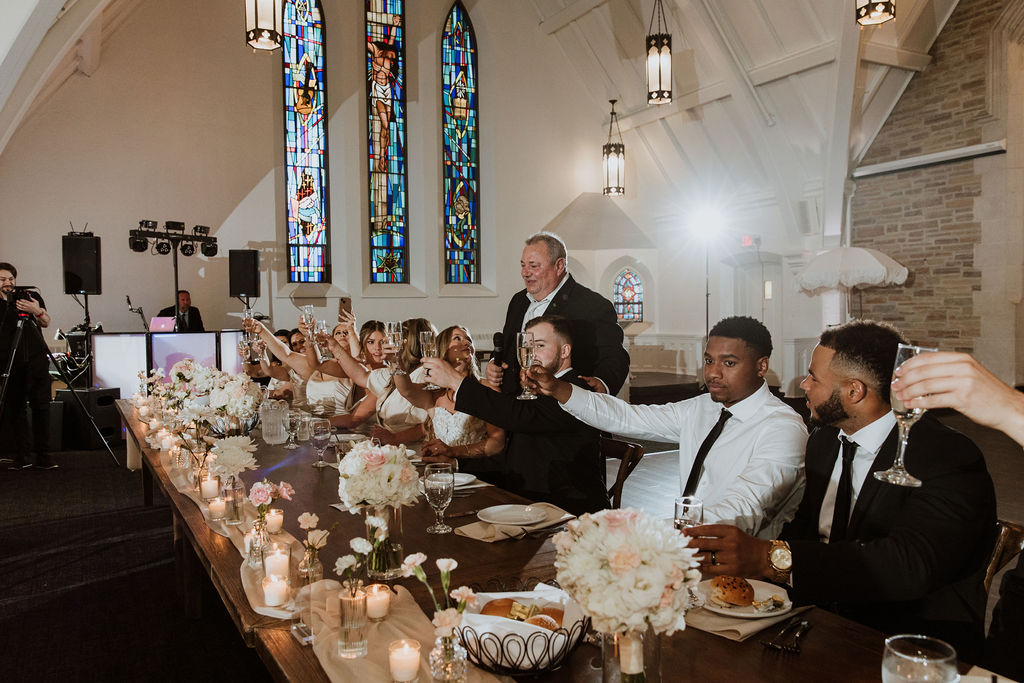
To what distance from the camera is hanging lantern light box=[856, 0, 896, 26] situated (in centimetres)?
574

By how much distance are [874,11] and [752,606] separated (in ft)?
19.4

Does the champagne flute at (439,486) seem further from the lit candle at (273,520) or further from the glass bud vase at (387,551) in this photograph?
the lit candle at (273,520)

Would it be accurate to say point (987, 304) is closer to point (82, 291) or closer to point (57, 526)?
point (57, 526)

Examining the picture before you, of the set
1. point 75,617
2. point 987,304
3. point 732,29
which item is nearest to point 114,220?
point 75,617

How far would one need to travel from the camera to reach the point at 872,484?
1.74 meters

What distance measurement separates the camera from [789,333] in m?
10.3

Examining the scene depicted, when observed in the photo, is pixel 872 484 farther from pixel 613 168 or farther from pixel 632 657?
pixel 613 168

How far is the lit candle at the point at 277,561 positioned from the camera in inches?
61.9

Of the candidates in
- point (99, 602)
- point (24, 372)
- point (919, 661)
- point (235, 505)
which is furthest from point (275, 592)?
point (24, 372)

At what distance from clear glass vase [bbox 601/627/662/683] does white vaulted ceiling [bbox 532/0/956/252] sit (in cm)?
844

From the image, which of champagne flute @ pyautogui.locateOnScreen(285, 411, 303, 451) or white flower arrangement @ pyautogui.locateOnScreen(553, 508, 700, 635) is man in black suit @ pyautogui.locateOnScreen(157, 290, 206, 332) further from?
white flower arrangement @ pyautogui.locateOnScreen(553, 508, 700, 635)

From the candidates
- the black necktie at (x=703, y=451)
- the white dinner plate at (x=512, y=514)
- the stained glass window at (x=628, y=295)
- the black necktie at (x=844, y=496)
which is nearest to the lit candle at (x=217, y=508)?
the white dinner plate at (x=512, y=514)

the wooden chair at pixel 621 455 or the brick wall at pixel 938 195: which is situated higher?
the brick wall at pixel 938 195

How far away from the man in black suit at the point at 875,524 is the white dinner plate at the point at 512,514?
2.25ft
